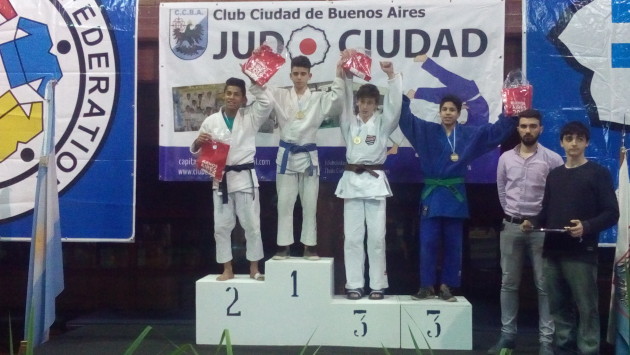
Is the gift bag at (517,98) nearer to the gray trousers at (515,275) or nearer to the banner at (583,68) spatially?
the banner at (583,68)

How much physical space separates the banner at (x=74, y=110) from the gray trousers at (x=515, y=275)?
243cm

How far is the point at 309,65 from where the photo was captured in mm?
5156

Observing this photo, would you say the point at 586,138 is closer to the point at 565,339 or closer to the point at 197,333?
the point at 565,339

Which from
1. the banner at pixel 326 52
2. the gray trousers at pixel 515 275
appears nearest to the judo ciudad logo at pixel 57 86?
the banner at pixel 326 52

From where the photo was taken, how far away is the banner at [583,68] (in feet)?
17.0

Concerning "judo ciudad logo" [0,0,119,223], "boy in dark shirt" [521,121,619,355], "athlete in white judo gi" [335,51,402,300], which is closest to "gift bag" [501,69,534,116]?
"boy in dark shirt" [521,121,619,355]

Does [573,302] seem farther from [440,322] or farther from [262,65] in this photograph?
[262,65]

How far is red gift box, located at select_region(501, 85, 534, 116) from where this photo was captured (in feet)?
15.7

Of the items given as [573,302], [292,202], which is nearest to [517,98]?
[573,302]

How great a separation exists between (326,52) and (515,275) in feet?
6.16

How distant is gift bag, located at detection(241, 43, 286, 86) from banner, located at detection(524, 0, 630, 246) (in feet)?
5.33

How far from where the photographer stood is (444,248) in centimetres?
505

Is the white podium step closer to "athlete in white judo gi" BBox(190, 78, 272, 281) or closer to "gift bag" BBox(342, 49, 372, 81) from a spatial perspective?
"athlete in white judo gi" BBox(190, 78, 272, 281)

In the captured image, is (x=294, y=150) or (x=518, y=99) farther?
(x=294, y=150)
